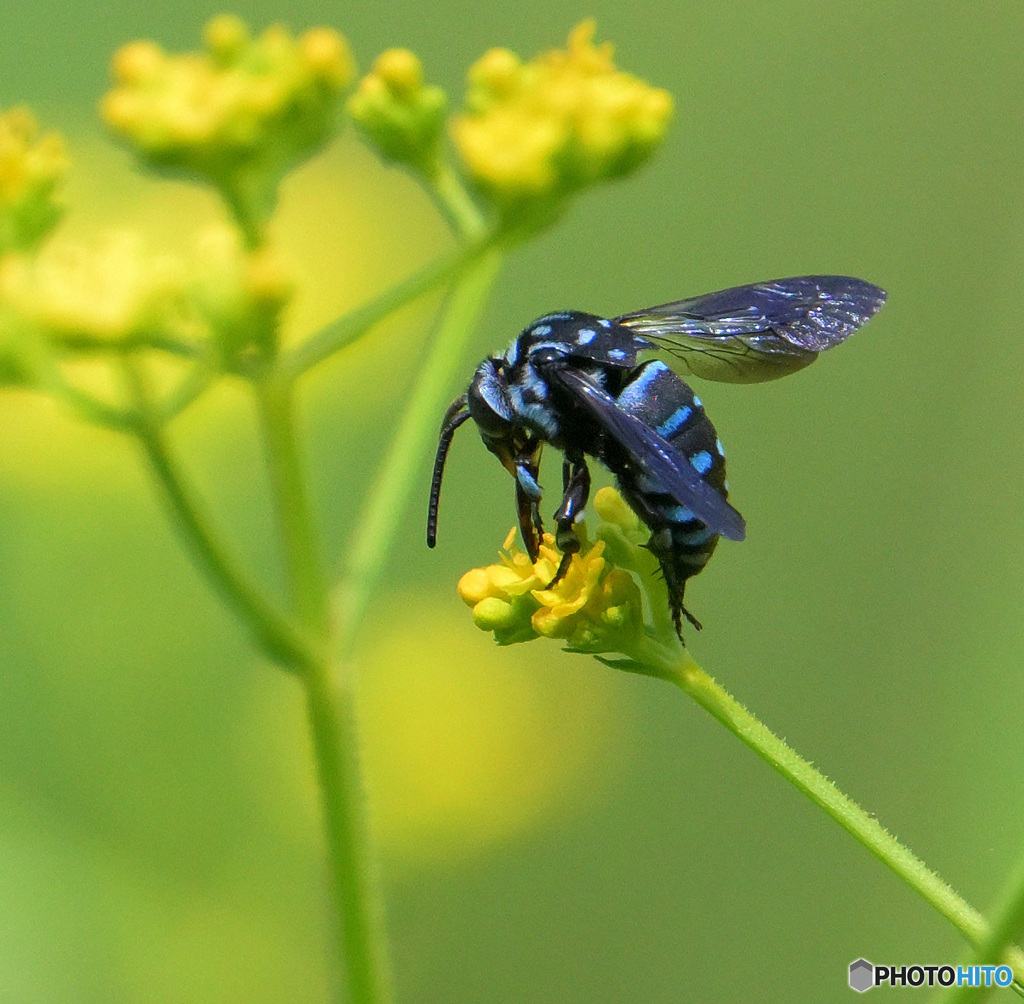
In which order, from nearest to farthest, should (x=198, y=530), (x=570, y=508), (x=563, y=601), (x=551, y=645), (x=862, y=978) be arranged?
1. (x=198, y=530)
2. (x=563, y=601)
3. (x=570, y=508)
4. (x=862, y=978)
5. (x=551, y=645)

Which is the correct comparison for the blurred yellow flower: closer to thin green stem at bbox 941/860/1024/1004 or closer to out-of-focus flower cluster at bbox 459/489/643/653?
out-of-focus flower cluster at bbox 459/489/643/653

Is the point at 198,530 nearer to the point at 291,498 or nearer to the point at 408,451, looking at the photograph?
the point at 291,498

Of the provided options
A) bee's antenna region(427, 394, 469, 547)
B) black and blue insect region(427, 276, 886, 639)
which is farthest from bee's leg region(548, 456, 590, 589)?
bee's antenna region(427, 394, 469, 547)

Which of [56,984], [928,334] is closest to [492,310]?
[928,334]

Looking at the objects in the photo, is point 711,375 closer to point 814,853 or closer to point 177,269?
point 177,269

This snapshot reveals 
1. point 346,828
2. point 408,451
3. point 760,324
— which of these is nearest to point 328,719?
point 346,828

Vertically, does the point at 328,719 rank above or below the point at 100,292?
below
